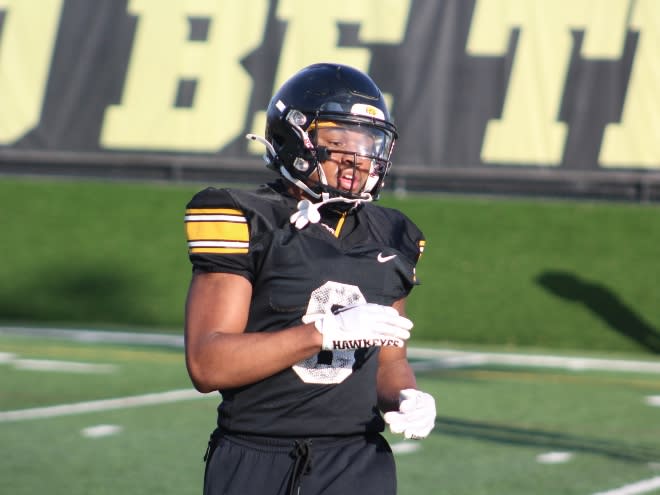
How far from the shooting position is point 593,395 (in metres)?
10.0

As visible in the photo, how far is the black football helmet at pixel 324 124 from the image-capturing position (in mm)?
3402

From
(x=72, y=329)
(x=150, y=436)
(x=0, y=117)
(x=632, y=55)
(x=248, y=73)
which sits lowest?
(x=72, y=329)

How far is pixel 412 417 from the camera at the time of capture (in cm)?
327

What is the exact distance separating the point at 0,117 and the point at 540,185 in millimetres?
6467

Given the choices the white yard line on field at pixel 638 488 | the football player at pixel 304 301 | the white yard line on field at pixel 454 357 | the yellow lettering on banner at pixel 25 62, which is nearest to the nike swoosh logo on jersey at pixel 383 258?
the football player at pixel 304 301

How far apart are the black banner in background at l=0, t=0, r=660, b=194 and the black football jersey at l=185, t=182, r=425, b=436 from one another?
10694mm

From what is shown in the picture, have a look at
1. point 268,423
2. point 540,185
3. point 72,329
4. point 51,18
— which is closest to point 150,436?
point 268,423

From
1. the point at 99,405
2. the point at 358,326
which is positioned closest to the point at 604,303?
the point at 99,405

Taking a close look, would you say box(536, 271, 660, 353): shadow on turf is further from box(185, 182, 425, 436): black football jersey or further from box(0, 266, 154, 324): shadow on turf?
box(185, 182, 425, 436): black football jersey

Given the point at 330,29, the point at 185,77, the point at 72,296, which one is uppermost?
the point at 330,29

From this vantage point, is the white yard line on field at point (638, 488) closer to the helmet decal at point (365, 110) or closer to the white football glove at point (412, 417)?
the white football glove at point (412, 417)

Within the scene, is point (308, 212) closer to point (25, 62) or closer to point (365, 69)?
point (365, 69)

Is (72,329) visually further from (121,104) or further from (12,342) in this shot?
(121,104)

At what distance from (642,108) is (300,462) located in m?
11.0
